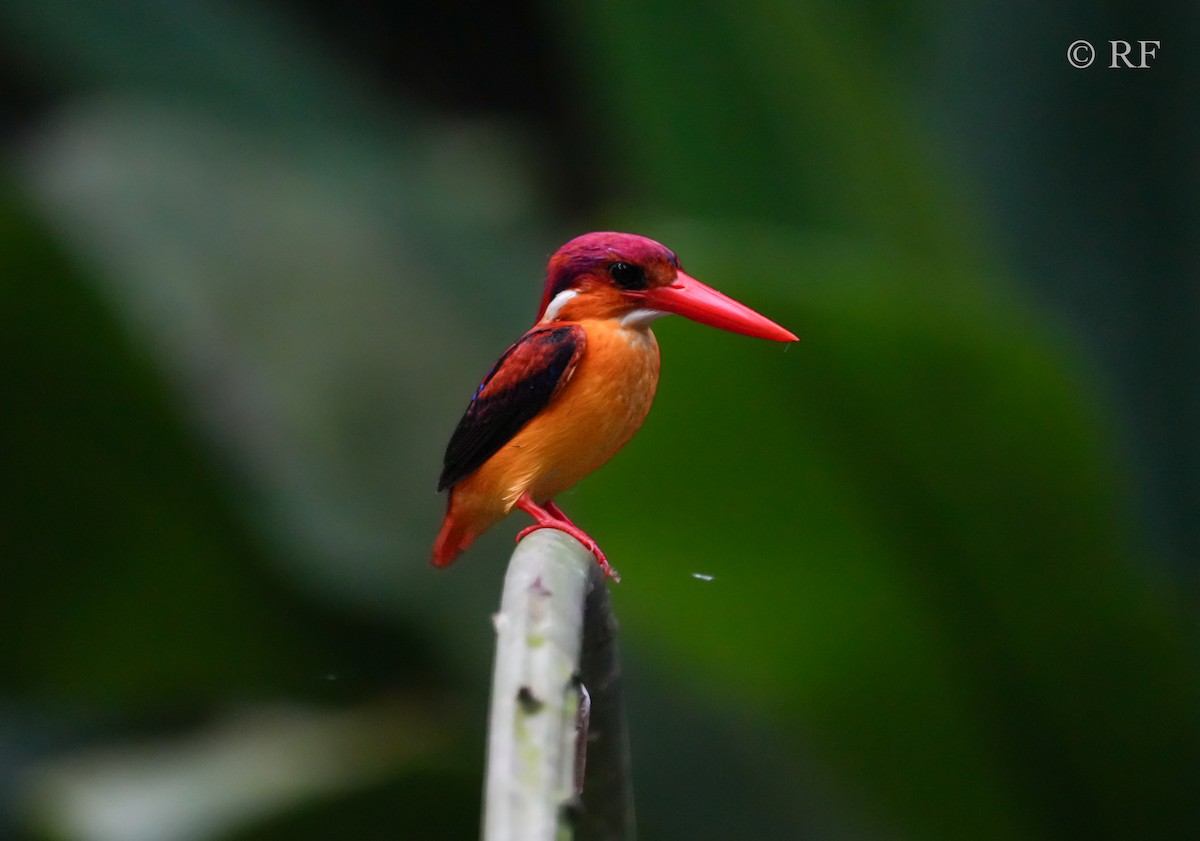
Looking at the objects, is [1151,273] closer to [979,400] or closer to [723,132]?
[723,132]

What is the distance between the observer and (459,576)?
6.13 feet

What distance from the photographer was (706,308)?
561mm

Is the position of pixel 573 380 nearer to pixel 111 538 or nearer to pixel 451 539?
pixel 451 539

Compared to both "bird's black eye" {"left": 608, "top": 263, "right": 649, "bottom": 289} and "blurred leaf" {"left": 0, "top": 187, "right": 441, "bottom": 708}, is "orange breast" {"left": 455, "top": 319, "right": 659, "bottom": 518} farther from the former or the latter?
"blurred leaf" {"left": 0, "top": 187, "right": 441, "bottom": 708}

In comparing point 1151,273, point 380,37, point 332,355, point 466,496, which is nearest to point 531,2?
point 380,37

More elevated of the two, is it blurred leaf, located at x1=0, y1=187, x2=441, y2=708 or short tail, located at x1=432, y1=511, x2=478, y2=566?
blurred leaf, located at x1=0, y1=187, x2=441, y2=708

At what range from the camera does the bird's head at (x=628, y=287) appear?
0.56 meters

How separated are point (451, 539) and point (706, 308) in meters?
0.15

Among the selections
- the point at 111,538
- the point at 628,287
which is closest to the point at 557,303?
the point at 628,287

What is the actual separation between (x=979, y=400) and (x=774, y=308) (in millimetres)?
197

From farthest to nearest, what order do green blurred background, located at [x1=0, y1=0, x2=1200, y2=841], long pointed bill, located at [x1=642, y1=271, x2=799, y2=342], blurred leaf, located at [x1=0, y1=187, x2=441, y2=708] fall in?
1. blurred leaf, located at [x1=0, y1=187, x2=441, y2=708]
2. green blurred background, located at [x1=0, y1=0, x2=1200, y2=841]
3. long pointed bill, located at [x1=642, y1=271, x2=799, y2=342]

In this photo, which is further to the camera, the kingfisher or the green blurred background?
the green blurred background

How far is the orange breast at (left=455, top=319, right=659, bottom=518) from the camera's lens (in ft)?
1.90

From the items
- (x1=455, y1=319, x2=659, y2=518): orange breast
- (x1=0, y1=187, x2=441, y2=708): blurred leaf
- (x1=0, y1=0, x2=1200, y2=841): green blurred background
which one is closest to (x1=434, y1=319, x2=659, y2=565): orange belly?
(x1=455, y1=319, x2=659, y2=518): orange breast
